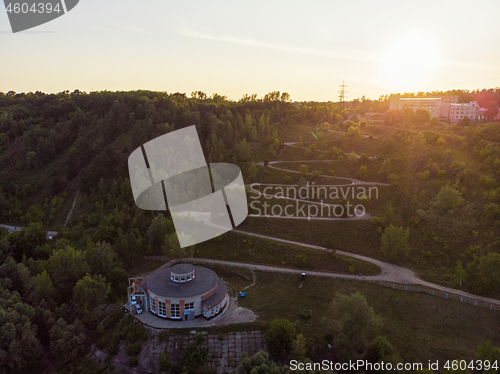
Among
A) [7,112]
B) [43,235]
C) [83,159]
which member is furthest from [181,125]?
[7,112]

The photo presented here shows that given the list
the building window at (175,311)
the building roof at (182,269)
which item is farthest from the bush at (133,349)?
the building roof at (182,269)

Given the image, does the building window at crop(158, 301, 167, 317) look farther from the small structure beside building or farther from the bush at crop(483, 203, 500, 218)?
the bush at crop(483, 203, 500, 218)

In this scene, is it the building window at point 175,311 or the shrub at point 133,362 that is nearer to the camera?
the shrub at point 133,362

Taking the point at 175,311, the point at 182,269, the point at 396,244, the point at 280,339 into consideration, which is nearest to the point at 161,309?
the point at 175,311

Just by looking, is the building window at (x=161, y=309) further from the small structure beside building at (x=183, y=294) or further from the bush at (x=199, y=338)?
the bush at (x=199, y=338)

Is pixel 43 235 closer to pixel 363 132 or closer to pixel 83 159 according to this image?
pixel 83 159

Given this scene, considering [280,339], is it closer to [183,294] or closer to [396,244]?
[183,294]

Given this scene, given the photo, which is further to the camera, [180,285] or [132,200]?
[132,200]
